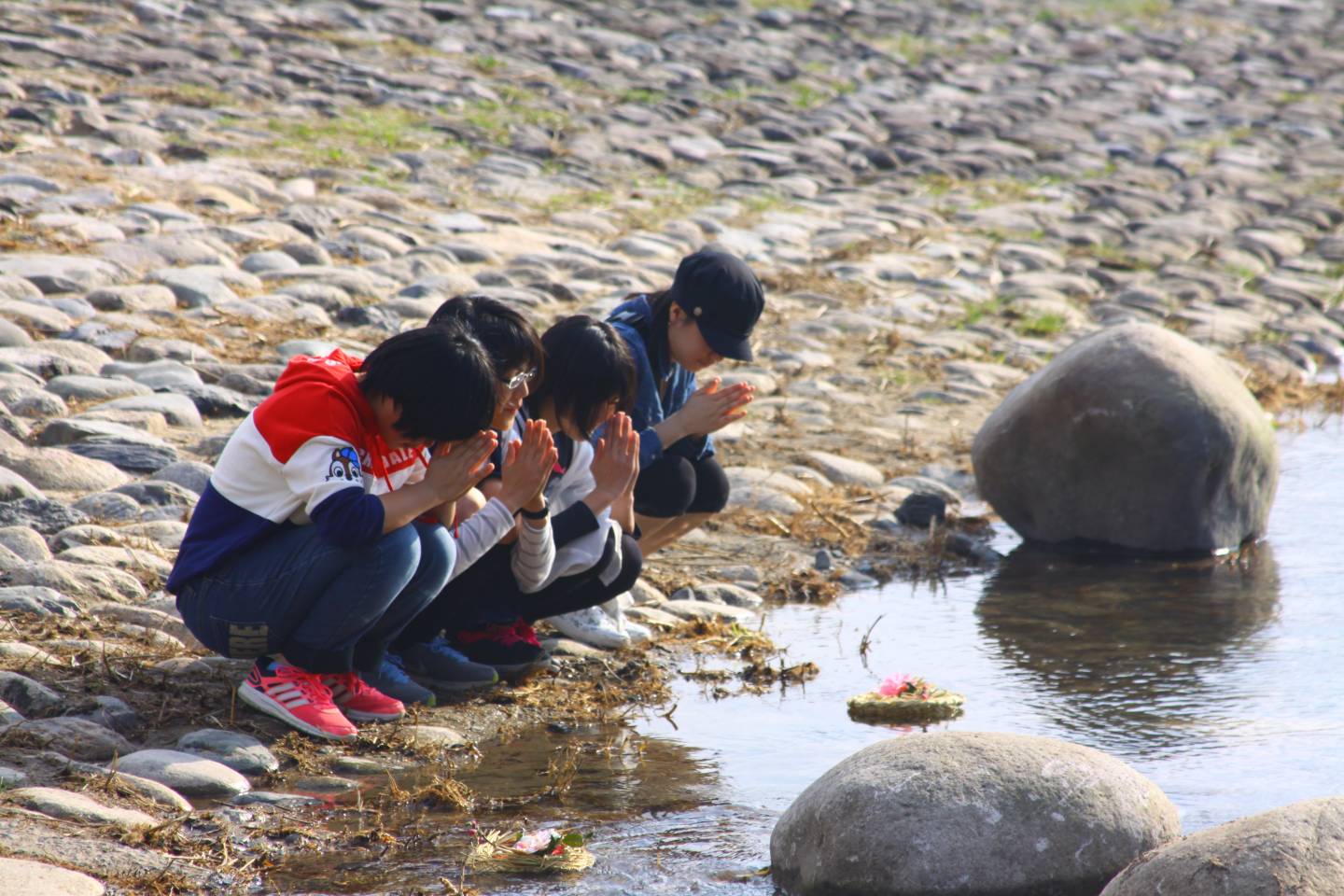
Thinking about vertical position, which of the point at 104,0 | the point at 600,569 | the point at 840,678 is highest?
the point at 104,0

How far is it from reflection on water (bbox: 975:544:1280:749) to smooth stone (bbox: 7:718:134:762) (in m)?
2.56

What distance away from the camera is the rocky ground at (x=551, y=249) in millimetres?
4453

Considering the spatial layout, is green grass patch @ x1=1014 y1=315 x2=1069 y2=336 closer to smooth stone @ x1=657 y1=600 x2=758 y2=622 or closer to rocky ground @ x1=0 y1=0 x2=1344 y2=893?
rocky ground @ x1=0 y1=0 x2=1344 y2=893

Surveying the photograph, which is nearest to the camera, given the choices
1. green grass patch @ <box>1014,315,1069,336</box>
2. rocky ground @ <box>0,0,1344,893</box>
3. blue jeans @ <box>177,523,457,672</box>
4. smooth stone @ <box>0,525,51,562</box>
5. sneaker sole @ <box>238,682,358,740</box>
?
blue jeans @ <box>177,523,457,672</box>

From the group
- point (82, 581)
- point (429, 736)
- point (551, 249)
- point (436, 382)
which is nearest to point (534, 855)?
point (429, 736)

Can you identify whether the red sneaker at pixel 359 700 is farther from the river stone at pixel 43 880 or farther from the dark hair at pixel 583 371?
the river stone at pixel 43 880

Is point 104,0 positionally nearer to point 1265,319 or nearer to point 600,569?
point 1265,319

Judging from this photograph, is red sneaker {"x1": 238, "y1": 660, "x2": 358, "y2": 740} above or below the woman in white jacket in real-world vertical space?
below

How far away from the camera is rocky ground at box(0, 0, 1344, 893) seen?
14.6ft

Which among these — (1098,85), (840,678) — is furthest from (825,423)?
(1098,85)

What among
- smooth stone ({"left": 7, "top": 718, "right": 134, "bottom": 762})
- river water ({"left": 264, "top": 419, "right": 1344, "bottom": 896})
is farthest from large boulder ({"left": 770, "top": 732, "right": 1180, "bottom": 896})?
smooth stone ({"left": 7, "top": 718, "right": 134, "bottom": 762})

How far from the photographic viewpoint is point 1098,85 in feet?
53.9

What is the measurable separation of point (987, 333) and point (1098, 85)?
26.6ft

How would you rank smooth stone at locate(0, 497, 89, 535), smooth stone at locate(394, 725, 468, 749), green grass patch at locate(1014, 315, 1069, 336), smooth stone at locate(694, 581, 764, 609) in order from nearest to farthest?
1. smooth stone at locate(394, 725, 468, 749)
2. smooth stone at locate(0, 497, 89, 535)
3. smooth stone at locate(694, 581, 764, 609)
4. green grass patch at locate(1014, 315, 1069, 336)
